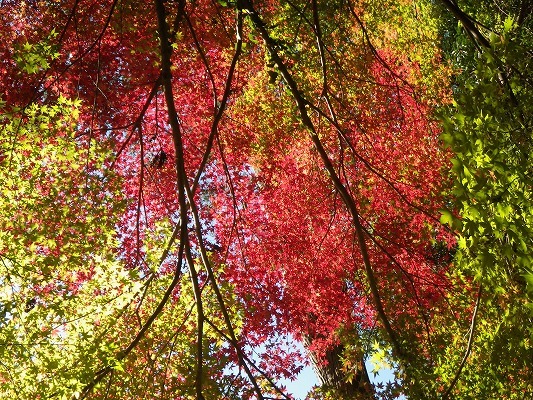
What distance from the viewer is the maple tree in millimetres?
3781

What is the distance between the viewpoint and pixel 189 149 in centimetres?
1306

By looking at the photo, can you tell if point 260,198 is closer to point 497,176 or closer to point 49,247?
point 49,247

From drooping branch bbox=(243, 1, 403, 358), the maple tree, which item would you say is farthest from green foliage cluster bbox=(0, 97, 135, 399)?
drooping branch bbox=(243, 1, 403, 358)

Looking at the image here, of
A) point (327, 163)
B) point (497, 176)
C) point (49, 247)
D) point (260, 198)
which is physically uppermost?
point (260, 198)

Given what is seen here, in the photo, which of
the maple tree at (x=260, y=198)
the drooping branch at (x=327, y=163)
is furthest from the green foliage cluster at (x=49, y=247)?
the drooping branch at (x=327, y=163)

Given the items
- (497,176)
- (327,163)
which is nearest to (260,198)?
(327,163)

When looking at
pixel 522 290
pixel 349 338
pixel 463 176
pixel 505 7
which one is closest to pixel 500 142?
pixel 463 176

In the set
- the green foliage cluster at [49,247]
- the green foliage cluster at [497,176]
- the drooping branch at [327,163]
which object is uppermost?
the green foliage cluster at [49,247]

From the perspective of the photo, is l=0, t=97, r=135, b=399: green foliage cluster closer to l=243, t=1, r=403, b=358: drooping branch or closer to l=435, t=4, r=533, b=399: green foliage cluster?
l=243, t=1, r=403, b=358: drooping branch

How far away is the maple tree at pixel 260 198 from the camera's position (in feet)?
12.4

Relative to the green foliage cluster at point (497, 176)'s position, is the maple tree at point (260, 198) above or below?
above

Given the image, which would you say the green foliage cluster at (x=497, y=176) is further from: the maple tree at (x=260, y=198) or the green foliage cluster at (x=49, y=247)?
the green foliage cluster at (x=49, y=247)

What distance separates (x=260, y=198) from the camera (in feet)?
43.0

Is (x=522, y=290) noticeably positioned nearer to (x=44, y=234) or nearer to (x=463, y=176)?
(x=463, y=176)
